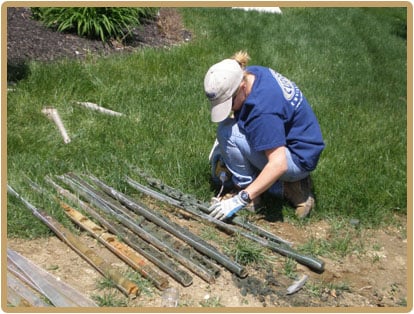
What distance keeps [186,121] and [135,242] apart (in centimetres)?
227

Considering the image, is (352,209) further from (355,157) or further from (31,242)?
(31,242)

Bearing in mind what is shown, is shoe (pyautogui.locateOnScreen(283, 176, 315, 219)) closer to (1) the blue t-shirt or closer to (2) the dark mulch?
(1) the blue t-shirt

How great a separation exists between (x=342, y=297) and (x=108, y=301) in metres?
1.40

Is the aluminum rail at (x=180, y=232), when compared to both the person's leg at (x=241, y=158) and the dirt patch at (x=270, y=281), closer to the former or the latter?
the dirt patch at (x=270, y=281)

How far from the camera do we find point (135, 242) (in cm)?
358

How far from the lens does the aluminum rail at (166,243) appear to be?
338cm

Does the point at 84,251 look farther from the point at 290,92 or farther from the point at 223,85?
the point at 290,92

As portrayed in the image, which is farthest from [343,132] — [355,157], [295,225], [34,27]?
[34,27]

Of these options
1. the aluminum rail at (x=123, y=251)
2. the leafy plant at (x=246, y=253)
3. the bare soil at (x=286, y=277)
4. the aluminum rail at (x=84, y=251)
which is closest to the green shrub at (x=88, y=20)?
the aluminum rail at (x=123, y=251)

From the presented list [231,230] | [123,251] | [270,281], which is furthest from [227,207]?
[123,251]

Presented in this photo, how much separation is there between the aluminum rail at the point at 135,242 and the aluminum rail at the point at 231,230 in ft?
1.42

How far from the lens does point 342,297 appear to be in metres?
3.41

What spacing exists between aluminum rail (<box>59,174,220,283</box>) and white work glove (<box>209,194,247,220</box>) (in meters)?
0.34

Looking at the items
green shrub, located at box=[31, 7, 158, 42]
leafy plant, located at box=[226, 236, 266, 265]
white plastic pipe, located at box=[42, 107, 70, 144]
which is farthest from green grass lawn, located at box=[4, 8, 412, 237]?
leafy plant, located at box=[226, 236, 266, 265]
